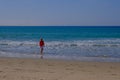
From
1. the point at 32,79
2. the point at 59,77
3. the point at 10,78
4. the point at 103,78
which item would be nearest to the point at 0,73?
the point at 10,78

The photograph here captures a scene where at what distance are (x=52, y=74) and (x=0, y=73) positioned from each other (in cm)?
213

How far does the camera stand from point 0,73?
1030cm

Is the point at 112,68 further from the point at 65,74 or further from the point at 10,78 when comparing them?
the point at 10,78

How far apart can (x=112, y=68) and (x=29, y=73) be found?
14.4 ft

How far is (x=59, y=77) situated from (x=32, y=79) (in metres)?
1.10

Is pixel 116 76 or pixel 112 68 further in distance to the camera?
pixel 112 68

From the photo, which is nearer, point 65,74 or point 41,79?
point 41,79

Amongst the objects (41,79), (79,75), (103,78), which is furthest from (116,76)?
(41,79)

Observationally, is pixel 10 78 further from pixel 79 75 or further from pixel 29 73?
pixel 79 75

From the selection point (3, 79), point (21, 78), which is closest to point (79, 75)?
point (21, 78)

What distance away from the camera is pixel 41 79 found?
366 inches

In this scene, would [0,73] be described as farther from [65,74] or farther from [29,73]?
[65,74]

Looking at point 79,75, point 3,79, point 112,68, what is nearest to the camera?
point 3,79

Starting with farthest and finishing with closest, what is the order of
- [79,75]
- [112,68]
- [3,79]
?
1. [112,68]
2. [79,75]
3. [3,79]
